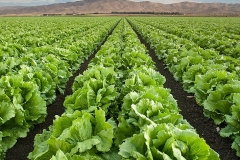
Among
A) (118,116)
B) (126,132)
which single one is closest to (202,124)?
(118,116)

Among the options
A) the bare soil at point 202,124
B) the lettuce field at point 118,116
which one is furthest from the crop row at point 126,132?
the bare soil at point 202,124

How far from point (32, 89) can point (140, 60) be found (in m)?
3.91

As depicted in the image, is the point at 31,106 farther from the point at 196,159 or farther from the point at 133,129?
the point at 196,159

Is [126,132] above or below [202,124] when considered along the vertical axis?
above

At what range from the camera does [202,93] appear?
20.4ft

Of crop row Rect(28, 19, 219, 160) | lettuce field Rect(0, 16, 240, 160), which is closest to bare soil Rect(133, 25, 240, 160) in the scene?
lettuce field Rect(0, 16, 240, 160)

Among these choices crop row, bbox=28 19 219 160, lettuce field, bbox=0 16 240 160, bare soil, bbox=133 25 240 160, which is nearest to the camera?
crop row, bbox=28 19 219 160

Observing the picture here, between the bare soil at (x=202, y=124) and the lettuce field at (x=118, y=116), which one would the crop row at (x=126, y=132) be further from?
the bare soil at (x=202, y=124)

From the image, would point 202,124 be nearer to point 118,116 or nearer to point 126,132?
point 118,116

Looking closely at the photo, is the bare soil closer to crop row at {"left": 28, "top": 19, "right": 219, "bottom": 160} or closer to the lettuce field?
the lettuce field

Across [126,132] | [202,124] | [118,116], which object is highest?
[126,132]

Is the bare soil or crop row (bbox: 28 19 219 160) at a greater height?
crop row (bbox: 28 19 219 160)

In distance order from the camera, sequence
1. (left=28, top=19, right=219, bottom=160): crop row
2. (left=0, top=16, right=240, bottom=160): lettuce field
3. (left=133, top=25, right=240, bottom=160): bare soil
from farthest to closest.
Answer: (left=133, top=25, right=240, bottom=160): bare soil < (left=0, top=16, right=240, bottom=160): lettuce field < (left=28, top=19, right=219, bottom=160): crop row

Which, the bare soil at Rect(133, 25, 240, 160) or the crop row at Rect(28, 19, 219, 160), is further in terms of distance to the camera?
the bare soil at Rect(133, 25, 240, 160)
